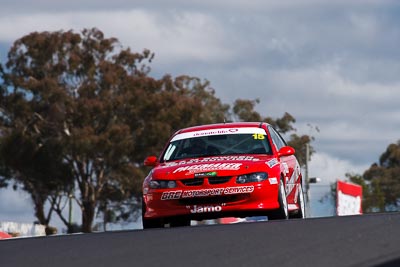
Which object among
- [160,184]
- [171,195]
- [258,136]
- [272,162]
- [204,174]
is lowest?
[171,195]

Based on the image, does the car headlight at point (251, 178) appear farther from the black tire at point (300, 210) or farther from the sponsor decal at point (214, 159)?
the black tire at point (300, 210)

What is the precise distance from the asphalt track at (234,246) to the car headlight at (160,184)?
3022 millimetres

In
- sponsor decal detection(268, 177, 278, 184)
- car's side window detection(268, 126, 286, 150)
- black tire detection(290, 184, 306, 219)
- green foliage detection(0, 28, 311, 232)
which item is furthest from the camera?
green foliage detection(0, 28, 311, 232)

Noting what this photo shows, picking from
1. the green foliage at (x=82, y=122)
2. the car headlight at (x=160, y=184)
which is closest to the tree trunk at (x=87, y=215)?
the green foliage at (x=82, y=122)

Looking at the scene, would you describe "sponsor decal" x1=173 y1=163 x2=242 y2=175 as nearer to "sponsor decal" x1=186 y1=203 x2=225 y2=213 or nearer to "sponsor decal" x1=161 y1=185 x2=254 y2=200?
"sponsor decal" x1=161 y1=185 x2=254 y2=200

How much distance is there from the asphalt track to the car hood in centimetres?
301

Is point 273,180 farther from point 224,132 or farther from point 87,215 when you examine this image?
point 87,215

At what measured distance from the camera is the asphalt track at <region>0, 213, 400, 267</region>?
8.25 metres

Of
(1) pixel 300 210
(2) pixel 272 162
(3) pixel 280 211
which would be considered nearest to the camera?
(3) pixel 280 211

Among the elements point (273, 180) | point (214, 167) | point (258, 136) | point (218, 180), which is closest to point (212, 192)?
point (218, 180)

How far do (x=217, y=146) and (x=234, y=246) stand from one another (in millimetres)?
6231

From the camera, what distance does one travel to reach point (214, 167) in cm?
1417

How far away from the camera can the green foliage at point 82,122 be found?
2165 inches

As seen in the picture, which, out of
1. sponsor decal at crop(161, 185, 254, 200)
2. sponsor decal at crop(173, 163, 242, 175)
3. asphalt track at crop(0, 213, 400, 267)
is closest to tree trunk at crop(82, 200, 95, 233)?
sponsor decal at crop(173, 163, 242, 175)
